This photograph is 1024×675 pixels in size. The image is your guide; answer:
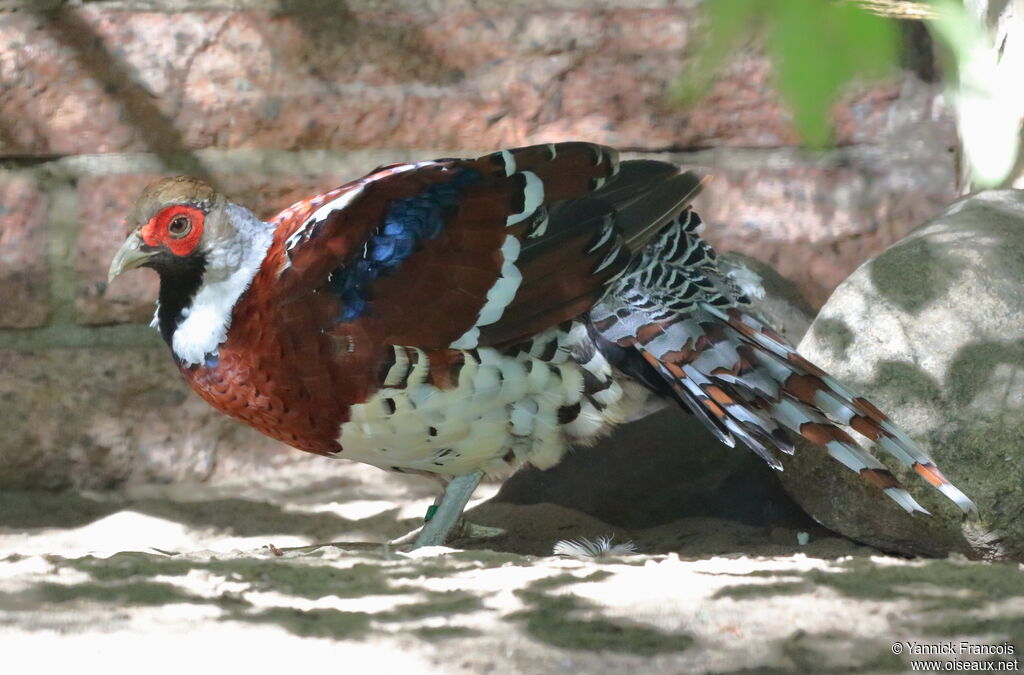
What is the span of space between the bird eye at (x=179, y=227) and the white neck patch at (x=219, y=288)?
0.17ft

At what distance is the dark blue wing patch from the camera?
208 cm

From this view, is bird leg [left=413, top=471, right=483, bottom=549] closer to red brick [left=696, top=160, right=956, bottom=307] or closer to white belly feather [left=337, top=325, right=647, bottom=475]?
white belly feather [left=337, top=325, right=647, bottom=475]

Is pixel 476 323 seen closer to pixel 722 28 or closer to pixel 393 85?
pixel 393 85

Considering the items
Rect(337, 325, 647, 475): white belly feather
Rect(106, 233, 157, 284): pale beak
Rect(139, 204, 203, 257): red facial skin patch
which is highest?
Result: Rect(139, 204, 203, 257): red facial skin patch

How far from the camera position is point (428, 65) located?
282 centimetres

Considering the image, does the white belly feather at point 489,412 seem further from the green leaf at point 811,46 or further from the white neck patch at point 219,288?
the green leaf at point 811,46

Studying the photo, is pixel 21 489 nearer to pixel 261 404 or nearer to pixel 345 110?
pixel 261 404

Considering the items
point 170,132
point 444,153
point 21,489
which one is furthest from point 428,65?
point 21,489

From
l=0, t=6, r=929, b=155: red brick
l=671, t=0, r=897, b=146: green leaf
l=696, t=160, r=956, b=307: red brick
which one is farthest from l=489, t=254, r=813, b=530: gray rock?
l=671, t=0, r=897, b=146: green leaf

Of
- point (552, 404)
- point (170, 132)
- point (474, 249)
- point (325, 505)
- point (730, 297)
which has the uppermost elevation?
point (170, 132)

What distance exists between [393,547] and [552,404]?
50 centimetres

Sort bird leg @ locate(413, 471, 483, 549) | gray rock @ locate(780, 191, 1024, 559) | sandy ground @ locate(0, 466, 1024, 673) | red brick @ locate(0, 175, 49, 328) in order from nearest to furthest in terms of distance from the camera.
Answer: sandy ground @ locate(0, 466, 1024, 673), gray rock @ locate(780, 191, 1024, 559), bird leg @ locate(413, 471, 483, 549), red brick @ locate(0, 175, 49, 328)

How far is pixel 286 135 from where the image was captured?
9.21 ft

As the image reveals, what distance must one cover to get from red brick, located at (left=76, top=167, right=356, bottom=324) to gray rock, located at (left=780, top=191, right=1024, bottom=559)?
1314mm
